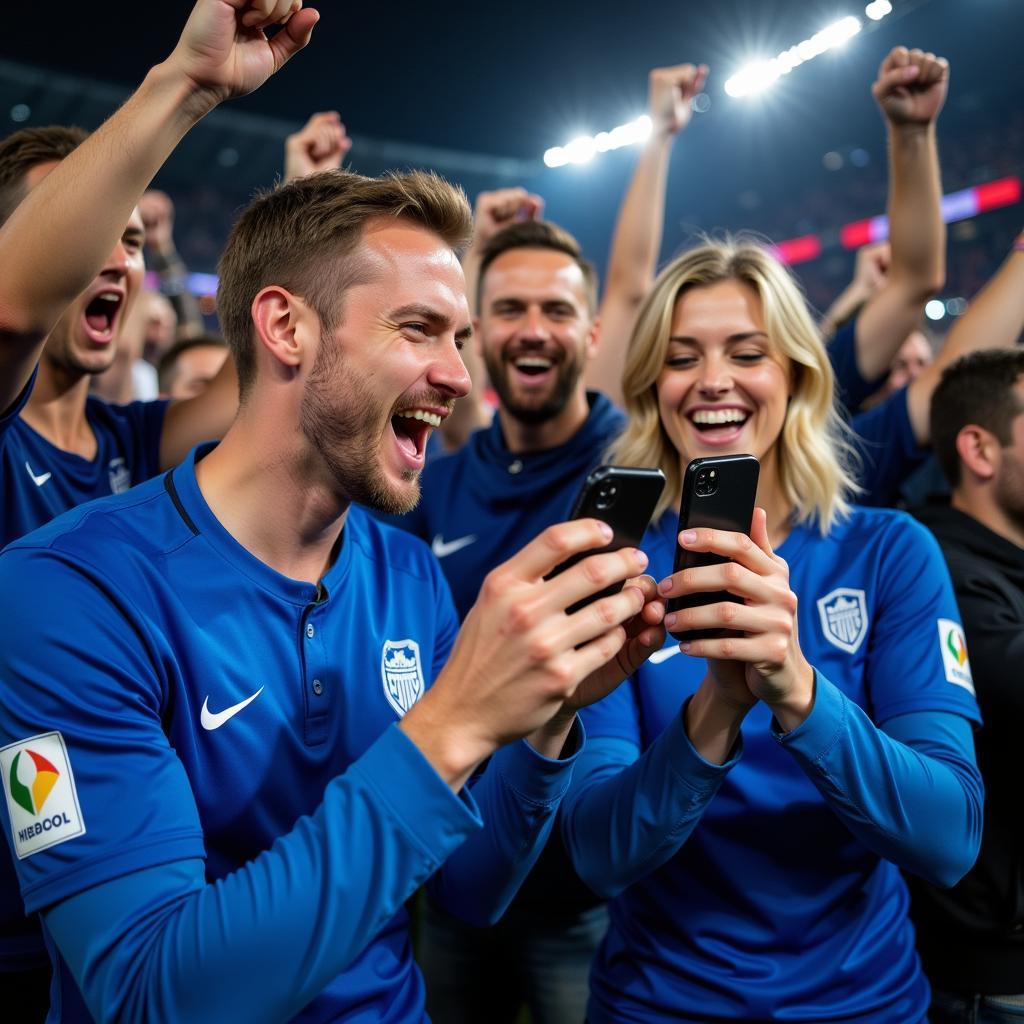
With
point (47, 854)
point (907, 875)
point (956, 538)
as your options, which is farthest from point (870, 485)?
point (47, 854)

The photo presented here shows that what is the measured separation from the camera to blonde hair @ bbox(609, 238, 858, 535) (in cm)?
185

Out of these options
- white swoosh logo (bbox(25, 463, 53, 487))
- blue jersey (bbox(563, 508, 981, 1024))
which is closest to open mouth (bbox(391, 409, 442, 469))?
blue jersey (bbox(563, 508, 981, 1024))

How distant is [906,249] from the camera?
256cm

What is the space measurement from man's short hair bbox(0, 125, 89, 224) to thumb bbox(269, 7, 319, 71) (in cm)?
50

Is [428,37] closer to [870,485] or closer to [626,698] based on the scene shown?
[870,485]

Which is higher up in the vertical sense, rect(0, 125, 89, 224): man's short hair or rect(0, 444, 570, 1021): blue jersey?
rect(0, 125, 89, 224): man's short hair

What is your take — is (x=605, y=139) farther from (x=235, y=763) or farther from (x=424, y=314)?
(x=235, y=763)

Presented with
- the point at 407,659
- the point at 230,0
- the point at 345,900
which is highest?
the point at 230,0

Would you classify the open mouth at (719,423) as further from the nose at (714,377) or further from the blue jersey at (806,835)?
the blue jersey at (806,835)

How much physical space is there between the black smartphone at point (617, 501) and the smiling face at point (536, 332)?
1.52 metres

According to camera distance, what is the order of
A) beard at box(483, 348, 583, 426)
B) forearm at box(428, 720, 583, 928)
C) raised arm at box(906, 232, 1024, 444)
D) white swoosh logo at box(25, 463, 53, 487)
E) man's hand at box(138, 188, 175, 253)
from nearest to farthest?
forearm at box(428, 720, 583, 928) < white swoosh logo at box(25, 463, 53, 487) < beard at box(483, 348, 583, 426) < raised arm at box(906, 232, 1024, 444) < man's hand at box(138, 188, 175, 253)

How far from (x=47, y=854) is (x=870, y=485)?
Result: 7.71ft

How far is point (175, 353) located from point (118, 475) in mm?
1959

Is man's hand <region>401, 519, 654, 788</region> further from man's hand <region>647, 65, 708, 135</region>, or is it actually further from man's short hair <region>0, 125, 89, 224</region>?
man's hand <region>647, 65, 708, 135</region>
